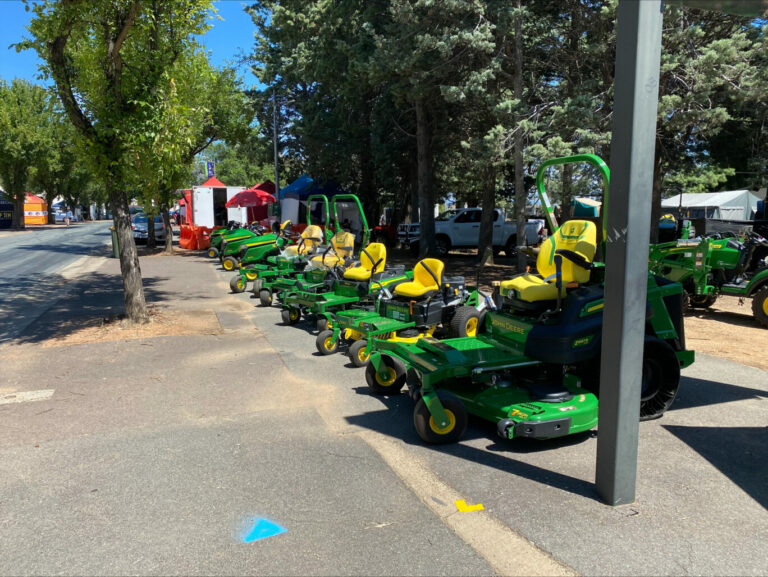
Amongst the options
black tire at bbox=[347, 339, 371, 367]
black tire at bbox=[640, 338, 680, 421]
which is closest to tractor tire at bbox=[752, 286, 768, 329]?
black tire at bbox=[640, 338, 680, 421]

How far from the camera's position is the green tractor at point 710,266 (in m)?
10.4

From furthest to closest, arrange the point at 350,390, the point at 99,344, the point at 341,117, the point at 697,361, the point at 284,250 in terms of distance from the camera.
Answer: the point at 341,117
the point at 284,250
the point at 99,344
the point at 697,361
the point at 350,390

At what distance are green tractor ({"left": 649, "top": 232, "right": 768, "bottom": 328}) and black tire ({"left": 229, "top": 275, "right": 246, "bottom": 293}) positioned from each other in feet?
31.1

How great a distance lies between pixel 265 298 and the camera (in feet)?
41.0

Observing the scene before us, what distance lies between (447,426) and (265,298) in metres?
8.23

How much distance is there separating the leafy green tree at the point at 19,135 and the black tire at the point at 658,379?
174 feet

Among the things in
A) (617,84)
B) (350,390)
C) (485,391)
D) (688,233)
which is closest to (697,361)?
(485,391)

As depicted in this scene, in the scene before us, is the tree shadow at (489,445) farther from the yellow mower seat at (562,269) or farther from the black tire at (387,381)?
the yellow mower seat at (562,269)

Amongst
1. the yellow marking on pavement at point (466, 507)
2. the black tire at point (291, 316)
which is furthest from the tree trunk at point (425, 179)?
the yellow marking on pavement at point (466, 507)

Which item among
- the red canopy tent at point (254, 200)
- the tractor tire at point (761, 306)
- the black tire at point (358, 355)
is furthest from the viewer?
the red canopy tent at point (254, 200)

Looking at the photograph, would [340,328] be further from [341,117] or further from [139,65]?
[341,117]

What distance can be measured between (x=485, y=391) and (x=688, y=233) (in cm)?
990

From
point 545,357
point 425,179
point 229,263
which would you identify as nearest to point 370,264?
point 545,357

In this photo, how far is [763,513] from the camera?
386 centimetres
